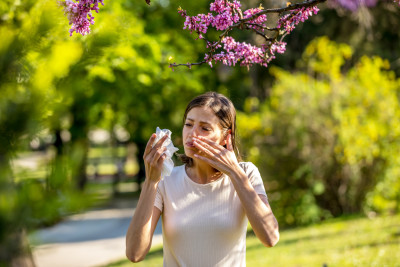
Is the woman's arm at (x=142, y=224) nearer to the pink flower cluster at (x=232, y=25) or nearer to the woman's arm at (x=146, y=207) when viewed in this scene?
the woman's arm at (x=146, y=207)

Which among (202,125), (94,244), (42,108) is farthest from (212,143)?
(94,244)

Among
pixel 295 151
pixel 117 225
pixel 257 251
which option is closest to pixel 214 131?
pixel 257 251

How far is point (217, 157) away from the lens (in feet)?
7.04

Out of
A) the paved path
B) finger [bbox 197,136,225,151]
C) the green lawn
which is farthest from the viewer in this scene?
the paved path

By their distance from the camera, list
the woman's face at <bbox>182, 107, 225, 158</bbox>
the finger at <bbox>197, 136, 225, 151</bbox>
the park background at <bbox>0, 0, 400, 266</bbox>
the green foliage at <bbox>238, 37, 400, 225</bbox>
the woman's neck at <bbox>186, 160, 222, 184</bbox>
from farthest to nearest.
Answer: the green foliage at <bbox>238, 37, 400, 225</bbox>, the park background at <bbox>0, 0, 400, 266</bbox>, the woman's neck at <bbox>186, 160, 222, 184</bbox>, the woman's face at <bbox>182, 107, 225, 158</bbox>, the finger at <bbox>197, 136, 225, 151</bbox>

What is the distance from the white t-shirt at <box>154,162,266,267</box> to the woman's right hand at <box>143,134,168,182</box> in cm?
27

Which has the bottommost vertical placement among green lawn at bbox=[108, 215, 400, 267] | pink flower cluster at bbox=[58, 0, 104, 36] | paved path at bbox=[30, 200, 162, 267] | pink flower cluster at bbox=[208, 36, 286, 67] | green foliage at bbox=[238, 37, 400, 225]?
paved path at bbox=[30, 200, 162, 267]

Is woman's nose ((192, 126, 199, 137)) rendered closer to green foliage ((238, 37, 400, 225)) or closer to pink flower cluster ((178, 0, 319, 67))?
pink flower cluster ((178, 0, 319, 67))

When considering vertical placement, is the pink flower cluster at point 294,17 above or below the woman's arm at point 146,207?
above

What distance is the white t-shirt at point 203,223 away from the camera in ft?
7.43

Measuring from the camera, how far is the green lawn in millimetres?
6336

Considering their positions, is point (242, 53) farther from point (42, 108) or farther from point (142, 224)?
point (42, 108)

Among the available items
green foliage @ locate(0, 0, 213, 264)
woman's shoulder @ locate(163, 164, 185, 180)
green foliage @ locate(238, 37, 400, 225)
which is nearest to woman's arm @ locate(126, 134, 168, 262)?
woman's shoulder @ locate(163, 164, 185, 180)

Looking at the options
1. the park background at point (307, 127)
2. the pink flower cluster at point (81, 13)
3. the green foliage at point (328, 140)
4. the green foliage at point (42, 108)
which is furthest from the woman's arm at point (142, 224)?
the green foliage at point (328, 140)
